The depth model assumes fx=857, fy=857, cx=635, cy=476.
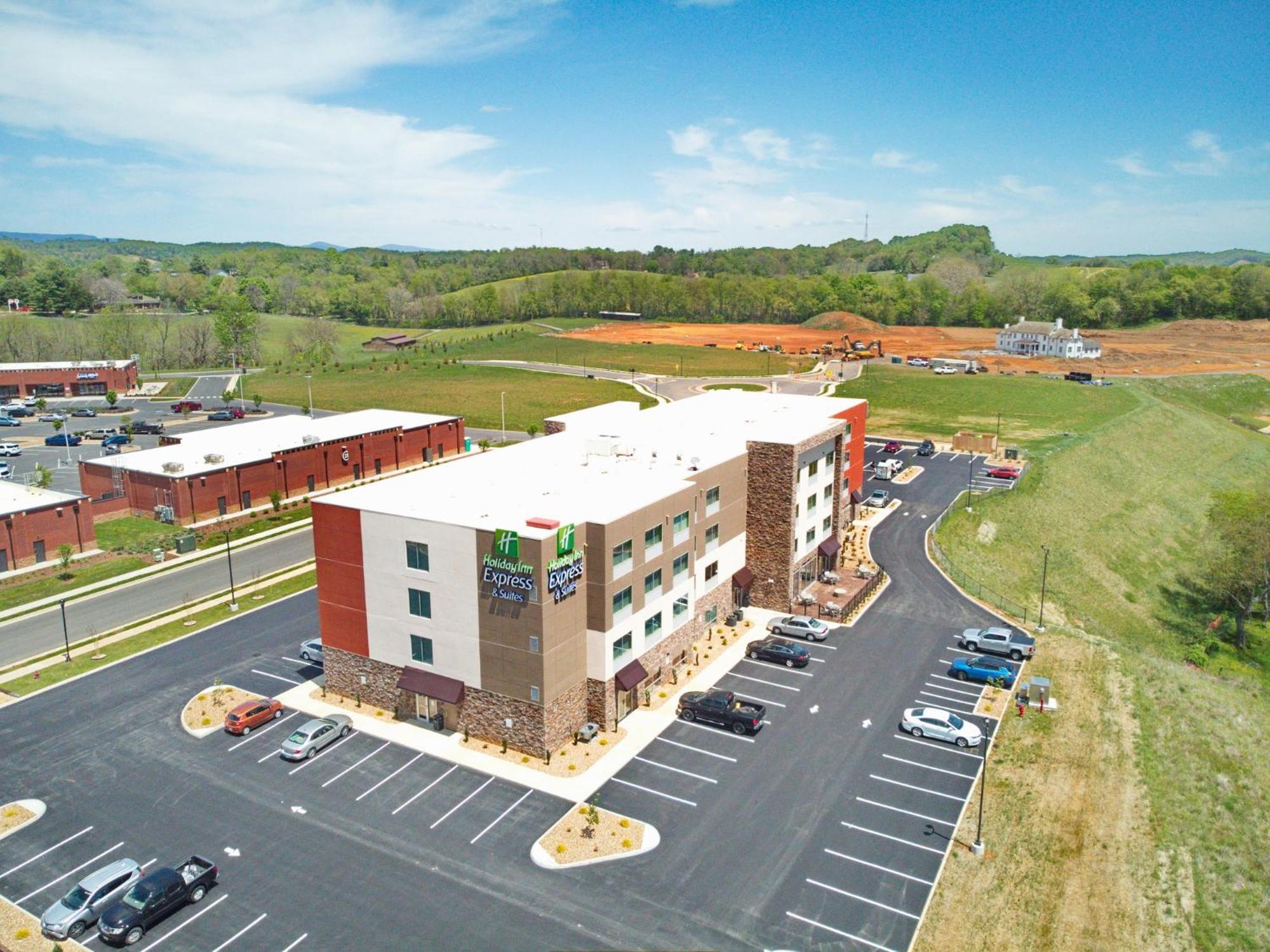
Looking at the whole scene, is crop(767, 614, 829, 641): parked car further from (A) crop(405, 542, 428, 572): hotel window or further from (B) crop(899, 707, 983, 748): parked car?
(A) crop(405, 542, 428, 572): hotel window

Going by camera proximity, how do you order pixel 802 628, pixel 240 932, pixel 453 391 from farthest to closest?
pixel 453 391 < pixel 802 628 < pixel 240 932

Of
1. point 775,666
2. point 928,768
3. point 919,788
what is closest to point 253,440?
point 775,666

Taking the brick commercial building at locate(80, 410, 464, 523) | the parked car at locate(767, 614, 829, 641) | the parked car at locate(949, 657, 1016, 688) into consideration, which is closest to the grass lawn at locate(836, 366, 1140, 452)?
the parked car at locate(949, 657, 1016, 688)

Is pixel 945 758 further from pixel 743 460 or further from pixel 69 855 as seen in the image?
pixel 69 855

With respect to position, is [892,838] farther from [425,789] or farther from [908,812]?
[425,789]

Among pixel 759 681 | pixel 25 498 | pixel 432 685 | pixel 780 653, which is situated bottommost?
pixel 759 681

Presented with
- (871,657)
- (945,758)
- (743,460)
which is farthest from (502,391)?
(945,758)
